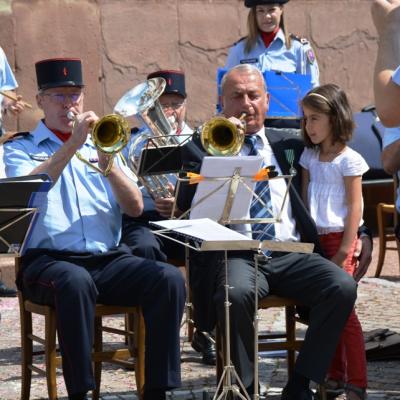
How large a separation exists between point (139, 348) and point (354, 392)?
1.00m

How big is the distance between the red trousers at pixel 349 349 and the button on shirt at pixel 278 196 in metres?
0.18

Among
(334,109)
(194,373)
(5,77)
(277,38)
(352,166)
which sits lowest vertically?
(194,373)

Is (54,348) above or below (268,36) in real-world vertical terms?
below

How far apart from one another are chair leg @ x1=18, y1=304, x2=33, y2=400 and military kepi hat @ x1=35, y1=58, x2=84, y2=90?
1.05 metres

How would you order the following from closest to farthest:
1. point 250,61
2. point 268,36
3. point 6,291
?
point 250,61
point 268,36
point 6,291

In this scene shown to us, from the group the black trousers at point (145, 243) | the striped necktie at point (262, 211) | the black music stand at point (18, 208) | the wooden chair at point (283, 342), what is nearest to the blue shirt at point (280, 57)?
the black trousers at point (145, 243)

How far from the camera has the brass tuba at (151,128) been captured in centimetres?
586

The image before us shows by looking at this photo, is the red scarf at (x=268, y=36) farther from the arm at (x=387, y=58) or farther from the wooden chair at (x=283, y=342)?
the arm at (x=387, y=58)

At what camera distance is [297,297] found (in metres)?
5.52

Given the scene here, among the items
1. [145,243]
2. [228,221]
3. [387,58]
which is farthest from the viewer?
[145,243]

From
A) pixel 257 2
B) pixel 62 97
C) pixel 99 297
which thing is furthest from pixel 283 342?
pixel 257 2

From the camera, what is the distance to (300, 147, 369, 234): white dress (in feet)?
19.0

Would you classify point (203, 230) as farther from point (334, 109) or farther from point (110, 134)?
point (334, 109)

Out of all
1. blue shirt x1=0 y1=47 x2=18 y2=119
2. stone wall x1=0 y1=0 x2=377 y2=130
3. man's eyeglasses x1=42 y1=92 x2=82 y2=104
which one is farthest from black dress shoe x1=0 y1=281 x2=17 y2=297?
man's eyeglasses x1=42 y1=92 x2=82 y2=104
